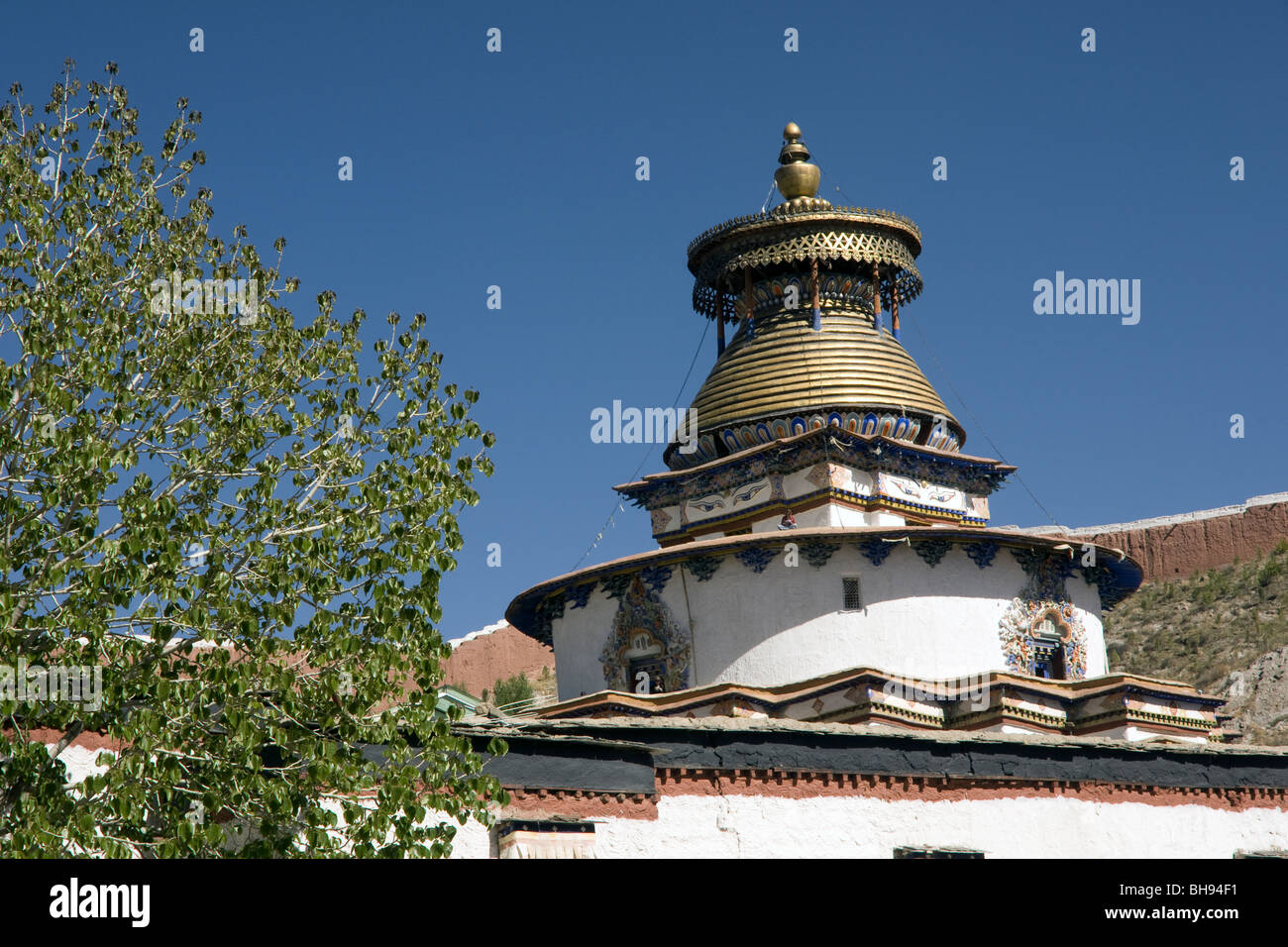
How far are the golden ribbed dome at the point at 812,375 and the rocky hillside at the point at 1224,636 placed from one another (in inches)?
602

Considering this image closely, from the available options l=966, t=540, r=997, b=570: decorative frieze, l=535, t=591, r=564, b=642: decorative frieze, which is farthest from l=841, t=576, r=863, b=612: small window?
l=535, t=591, r=564, b=642: decorative frieze

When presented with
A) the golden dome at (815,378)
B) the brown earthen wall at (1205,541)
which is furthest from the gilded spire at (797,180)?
the brown earthen wall at (1205,541)

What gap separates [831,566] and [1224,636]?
2583 centimetres

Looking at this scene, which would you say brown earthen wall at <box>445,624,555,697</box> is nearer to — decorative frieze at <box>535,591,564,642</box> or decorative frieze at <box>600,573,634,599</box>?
decorative frieze at <box>535,591,564,642</box>

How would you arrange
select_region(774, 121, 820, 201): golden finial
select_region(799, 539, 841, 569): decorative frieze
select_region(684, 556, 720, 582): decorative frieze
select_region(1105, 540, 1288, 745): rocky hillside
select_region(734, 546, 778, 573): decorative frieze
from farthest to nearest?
select_region(1105, 540, 1288, 745): rocky hillside < select_region(774, 121, 820, 201): golden finial < select_region(684, 556, 720, 582): decorative frieze < select_region(734, 546, 778, 573): decorative frieze < select_region(799, 539, 841, 569): decorative frieze

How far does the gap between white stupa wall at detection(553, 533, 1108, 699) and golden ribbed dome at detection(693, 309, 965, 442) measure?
16.3 feet

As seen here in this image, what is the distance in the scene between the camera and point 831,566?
86.3 ft

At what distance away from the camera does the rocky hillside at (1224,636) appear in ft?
140

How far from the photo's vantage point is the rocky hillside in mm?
42562

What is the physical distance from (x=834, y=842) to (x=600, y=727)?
2978mm

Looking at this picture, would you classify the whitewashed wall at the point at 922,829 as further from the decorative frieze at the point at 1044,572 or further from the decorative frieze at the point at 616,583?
the decorative frieze at the point at 616,583

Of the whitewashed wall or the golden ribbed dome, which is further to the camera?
Answer: the golden ribbed dome

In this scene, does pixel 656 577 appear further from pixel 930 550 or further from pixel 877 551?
pixel 930 550
